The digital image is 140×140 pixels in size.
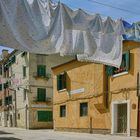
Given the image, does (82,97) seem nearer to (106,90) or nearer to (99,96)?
(99,96)

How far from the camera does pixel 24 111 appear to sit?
4788 cm

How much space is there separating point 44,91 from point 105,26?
37322mm

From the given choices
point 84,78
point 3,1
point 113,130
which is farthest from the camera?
point 84,78

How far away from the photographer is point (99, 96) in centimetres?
2781

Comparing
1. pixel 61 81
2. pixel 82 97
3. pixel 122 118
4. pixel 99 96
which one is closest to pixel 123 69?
pixel 122 118

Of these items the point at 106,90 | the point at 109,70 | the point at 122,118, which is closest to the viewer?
the point at 122,118

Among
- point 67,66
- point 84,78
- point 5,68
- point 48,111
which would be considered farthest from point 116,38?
point 5,68

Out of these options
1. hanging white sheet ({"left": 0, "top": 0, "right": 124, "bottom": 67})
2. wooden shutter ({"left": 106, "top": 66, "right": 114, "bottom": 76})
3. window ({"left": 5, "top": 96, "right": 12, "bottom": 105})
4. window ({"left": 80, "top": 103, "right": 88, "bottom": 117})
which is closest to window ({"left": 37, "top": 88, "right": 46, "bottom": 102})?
window ({"left": 5, "top": 96, "right": 12, "bottom": 105})

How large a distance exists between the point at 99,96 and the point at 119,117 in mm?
2252

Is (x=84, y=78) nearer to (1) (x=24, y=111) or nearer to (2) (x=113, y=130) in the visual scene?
(2) (x=113, y=130)

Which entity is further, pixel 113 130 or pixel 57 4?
pixel 113 130

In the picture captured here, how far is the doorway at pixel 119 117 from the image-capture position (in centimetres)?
2566

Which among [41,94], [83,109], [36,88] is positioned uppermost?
[36,88]

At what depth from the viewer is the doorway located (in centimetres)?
2566
